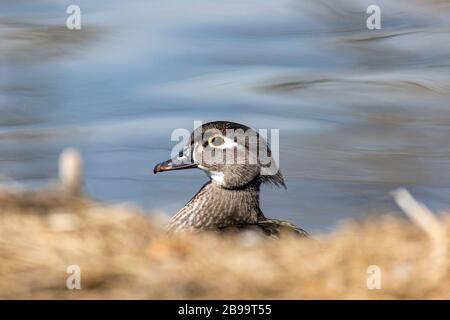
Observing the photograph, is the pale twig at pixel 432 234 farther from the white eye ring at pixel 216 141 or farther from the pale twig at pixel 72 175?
the white eye ring at pixel 216 141

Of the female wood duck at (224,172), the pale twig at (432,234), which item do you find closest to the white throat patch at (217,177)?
the female wood duck at (224,172)

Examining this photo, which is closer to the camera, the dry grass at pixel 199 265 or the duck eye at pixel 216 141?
the dry grass at pixel 199 265

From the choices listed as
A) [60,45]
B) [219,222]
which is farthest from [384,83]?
[219,222]

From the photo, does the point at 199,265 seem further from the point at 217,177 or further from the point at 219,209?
the point at 217,177

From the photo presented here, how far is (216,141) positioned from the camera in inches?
164

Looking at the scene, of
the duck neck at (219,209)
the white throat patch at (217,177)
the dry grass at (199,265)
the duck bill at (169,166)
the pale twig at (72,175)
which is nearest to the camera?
the dry grass at (199,265)

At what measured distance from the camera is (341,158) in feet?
21.5

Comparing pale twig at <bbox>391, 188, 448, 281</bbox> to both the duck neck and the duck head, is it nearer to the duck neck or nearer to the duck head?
the duck neck

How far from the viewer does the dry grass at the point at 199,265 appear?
2119 millimetres

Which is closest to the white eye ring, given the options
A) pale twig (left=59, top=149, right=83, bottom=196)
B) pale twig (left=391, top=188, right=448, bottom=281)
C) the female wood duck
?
the female wood duck

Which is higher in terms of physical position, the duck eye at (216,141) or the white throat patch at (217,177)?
the duck eye at (216,141)

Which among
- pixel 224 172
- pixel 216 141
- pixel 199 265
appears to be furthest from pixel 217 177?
pixel 199 265

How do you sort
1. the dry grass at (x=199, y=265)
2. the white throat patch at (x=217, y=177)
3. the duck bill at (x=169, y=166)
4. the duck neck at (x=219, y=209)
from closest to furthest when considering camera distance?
1. the dry grass at (x=199, y=265)
2. the duck neck at (x=219, y=209)
3. the duck bill at (x=169, y=166)
4. the white throat patch at (x=217, y=177)
